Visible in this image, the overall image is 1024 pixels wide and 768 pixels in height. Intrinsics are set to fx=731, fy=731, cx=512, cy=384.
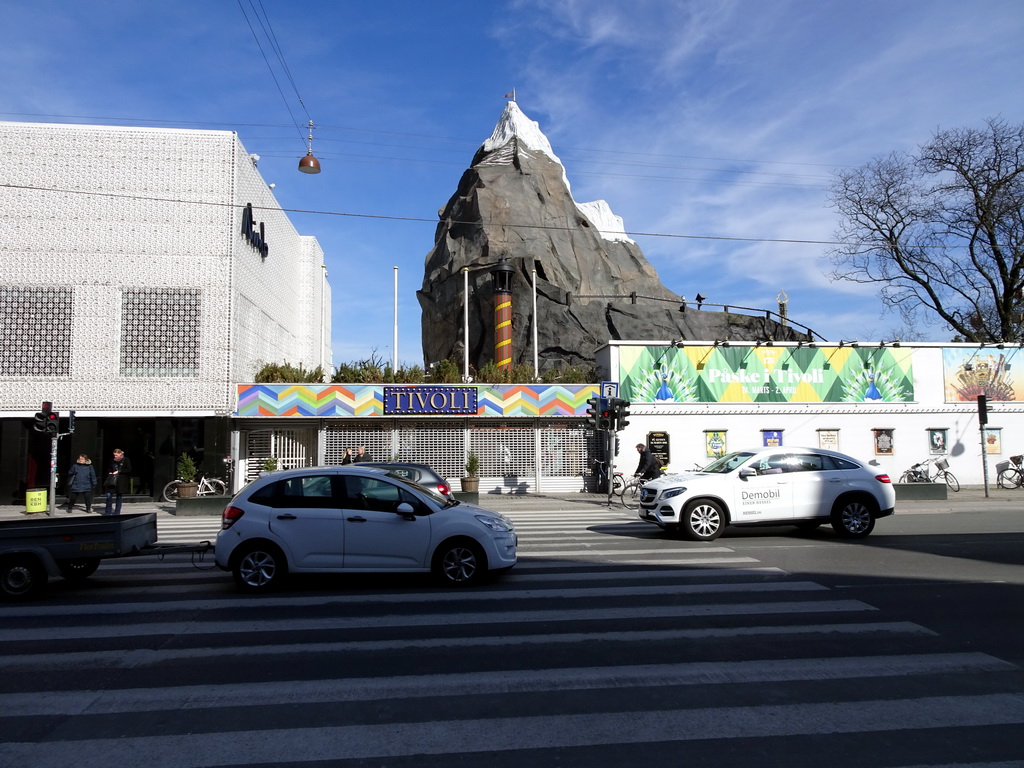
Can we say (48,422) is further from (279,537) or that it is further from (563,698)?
(563,698)

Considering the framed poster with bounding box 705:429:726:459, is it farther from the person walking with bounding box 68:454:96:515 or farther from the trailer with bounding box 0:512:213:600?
the trailer with bounding box 0:512:213:600

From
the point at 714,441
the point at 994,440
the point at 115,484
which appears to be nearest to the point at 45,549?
the point at 115,484

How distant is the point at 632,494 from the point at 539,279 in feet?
107

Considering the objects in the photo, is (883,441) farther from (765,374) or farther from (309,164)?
(309,164)

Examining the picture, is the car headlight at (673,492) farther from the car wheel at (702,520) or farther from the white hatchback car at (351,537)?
the white hatchback car at (351,537)

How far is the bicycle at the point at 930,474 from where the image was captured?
2567cm

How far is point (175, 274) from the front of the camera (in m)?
23.8

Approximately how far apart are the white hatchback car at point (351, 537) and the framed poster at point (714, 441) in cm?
1816

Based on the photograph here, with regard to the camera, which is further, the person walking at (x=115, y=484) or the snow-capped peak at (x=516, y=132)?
the snow-capped peak at (x=516, y=132)

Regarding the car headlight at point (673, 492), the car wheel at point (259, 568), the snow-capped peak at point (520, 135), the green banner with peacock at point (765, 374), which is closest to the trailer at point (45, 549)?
the car wheel at point (259, 568)

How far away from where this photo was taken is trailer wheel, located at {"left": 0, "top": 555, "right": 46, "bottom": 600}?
8570mm

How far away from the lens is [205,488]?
22828 millimetres

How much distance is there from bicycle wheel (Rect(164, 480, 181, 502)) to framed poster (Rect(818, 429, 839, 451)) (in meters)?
21.7

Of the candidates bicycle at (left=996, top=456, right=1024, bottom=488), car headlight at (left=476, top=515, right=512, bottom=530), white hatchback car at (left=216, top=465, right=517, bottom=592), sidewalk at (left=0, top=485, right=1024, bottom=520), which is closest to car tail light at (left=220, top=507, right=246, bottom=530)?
white hatchback car at (left=216, top=465, right=517, bottom=592)
